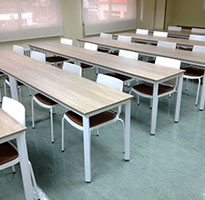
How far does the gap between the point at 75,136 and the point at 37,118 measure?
0.79 m

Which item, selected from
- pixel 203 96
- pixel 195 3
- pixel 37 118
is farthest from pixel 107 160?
pixel 195 3

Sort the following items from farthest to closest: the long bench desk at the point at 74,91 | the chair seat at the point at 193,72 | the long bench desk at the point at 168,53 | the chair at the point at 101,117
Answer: the chair seat at the point at 193,72 < the long bench desk at the point at 168,53 < the chair at the point at 101,117 < the long bench desk at the point at 74,91

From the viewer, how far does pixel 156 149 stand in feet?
8.75

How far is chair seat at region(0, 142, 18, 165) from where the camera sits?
1.75 metres

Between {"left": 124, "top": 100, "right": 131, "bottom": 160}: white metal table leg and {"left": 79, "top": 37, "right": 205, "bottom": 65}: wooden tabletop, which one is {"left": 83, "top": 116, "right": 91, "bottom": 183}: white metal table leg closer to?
{"left": 124, "top": 100, "right": 131, "bottom": 160}: white metal table leg

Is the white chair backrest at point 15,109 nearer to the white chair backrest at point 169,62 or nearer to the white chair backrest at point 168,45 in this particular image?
the white chair backrest at point 169,62

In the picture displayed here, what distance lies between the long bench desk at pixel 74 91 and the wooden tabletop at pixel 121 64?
61cm

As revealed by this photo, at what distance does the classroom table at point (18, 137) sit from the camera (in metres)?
1.59

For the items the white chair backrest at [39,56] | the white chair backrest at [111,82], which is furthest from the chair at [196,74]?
the white chair backrest at [39,56]

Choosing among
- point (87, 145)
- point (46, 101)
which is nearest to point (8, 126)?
point (87, 145)

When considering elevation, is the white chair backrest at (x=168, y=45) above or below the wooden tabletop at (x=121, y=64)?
above

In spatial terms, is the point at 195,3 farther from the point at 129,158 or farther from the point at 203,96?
the point at 129,158

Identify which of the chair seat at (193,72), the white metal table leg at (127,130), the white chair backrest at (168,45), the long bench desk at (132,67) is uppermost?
the white chair backrest at (168,45)

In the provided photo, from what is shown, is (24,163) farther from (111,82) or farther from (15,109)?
(111,82)
